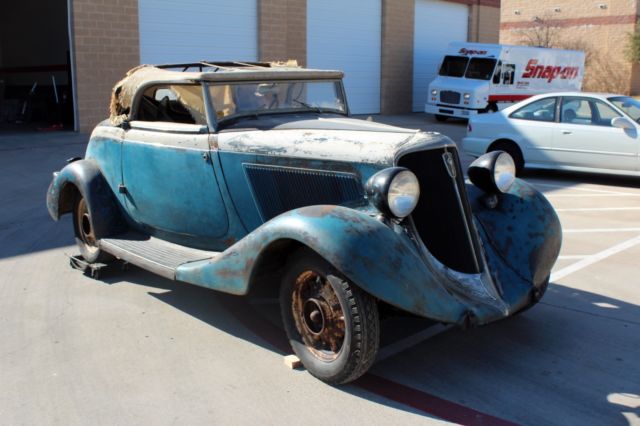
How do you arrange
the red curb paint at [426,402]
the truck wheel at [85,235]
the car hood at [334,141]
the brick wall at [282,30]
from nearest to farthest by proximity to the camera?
the red curb paint at [426,402]
the car hood at [334,141]
the truck wheel at [85,235]
the brick wall at [282,30]

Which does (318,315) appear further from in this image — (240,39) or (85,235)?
(240,39)

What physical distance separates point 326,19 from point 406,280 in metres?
17.3

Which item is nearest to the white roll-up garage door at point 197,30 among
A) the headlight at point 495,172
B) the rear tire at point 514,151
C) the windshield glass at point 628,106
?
the rear tire at point 514,151

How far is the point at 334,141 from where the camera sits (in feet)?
13.6

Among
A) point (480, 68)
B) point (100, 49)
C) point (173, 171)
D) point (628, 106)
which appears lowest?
point (173, 171)

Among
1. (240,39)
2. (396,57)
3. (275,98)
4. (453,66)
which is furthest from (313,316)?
(396,57)

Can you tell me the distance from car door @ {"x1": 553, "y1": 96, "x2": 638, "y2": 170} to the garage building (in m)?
9.11

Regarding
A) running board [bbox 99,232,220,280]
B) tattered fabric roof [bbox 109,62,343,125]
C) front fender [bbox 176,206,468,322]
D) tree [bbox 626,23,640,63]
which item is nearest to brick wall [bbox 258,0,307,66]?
tattered fabric roof [bbox 109,62,343,125]

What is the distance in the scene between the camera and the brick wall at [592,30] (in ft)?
107

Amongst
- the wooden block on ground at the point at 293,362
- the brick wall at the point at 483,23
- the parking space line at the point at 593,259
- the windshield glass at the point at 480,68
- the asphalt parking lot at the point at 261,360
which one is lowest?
the asphalt parking lot at the point at 261,360

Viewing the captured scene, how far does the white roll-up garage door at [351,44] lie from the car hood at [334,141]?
1535 centimetres

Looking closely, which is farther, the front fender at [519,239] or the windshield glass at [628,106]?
the windshield glass at [628,106]

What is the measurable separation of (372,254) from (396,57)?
19.7 meters

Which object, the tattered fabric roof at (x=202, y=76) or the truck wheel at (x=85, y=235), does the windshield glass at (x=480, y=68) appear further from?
the truck wheel at (x=85, y=235)
